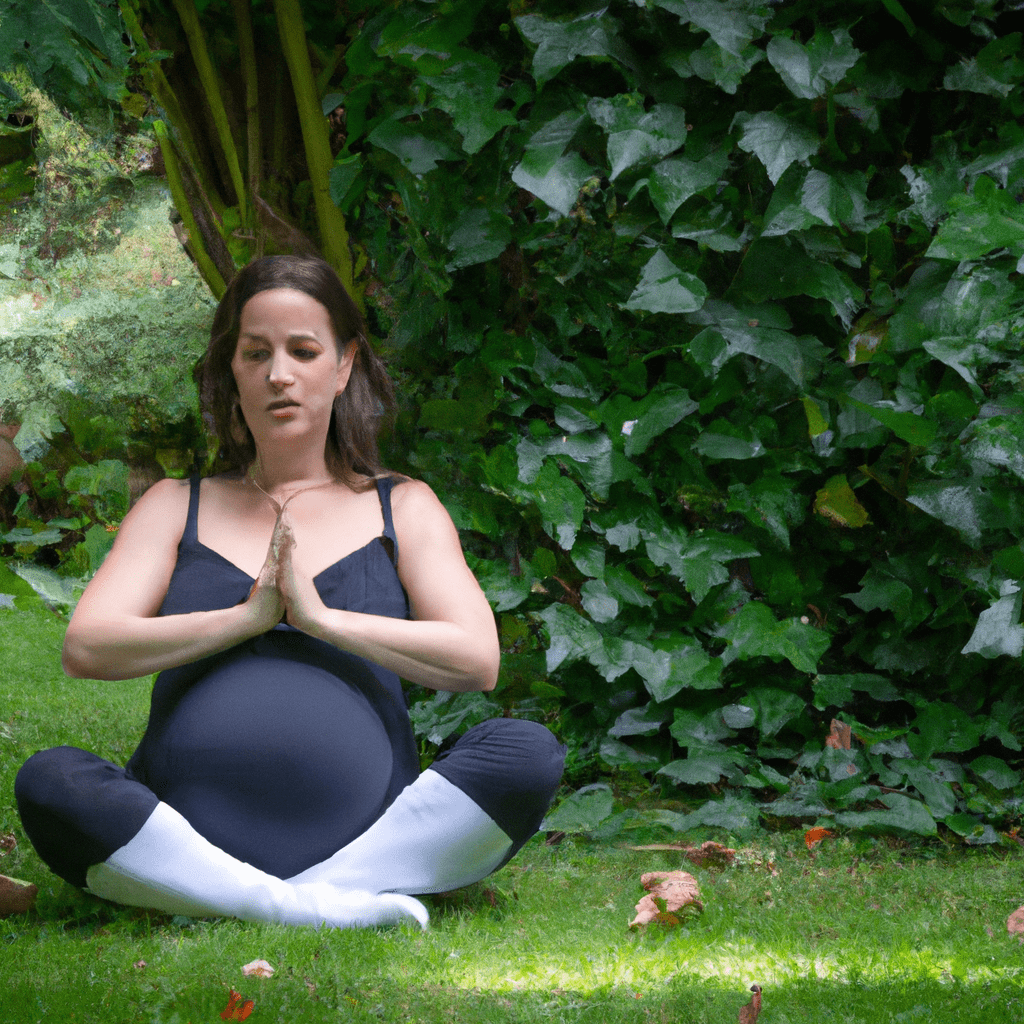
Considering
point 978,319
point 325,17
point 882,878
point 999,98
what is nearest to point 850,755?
point 882,878

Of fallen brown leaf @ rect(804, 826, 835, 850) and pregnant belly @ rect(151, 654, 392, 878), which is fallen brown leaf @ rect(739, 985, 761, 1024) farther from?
fallen brown leaf @ rect(804, 826, 835, 850)

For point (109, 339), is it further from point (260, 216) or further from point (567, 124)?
point (567, 124)

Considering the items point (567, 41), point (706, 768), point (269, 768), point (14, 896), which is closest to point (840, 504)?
point (706, 768)

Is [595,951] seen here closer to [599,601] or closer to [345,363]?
[599,601]

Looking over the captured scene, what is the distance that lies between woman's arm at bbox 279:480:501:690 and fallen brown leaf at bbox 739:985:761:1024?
659mm

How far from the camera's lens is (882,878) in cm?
201

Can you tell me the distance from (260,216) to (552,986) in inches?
89.2

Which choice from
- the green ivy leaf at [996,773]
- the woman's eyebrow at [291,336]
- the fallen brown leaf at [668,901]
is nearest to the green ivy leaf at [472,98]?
the woman's eyebrow at [291,336]

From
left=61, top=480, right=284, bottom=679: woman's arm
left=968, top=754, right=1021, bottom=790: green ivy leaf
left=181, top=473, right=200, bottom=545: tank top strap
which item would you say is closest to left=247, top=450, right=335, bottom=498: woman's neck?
left=181, top=473, right=200, bottom=545: tank top strap

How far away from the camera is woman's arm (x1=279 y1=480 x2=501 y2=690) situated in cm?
166

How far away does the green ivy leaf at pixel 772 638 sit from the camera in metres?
2.28

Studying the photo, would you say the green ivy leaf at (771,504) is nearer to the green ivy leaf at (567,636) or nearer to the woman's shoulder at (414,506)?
the green ivy leaf at (567,636)

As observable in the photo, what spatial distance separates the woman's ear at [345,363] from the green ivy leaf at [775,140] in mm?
891

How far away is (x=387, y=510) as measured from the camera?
1.94 m
